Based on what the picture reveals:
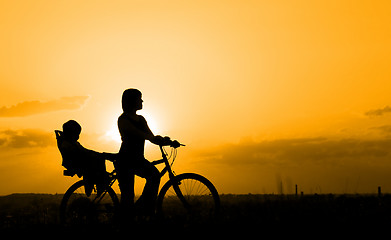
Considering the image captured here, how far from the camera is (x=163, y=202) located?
11.8 metres

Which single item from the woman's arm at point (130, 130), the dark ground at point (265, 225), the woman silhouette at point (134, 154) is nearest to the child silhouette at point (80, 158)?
the woman silhouette at point (134, 154)

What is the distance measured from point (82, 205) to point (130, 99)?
10.8 ft

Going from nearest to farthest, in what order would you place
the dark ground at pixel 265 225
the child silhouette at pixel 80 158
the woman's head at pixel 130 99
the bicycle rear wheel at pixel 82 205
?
the dark ground at pixel 265 225, the woman's head at pixel 130 99, the child silhouette at pixel 80 158, the bicycle rear wheel at pixel 82 205

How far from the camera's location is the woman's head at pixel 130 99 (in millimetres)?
10953

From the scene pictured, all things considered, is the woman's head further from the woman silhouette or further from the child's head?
the child's head

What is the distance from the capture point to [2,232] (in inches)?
441

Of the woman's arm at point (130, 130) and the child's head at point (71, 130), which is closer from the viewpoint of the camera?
the woman's arm at point (130, 130)

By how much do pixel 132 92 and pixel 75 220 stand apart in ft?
12.1

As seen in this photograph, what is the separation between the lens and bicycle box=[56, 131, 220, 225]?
1098 centimetres

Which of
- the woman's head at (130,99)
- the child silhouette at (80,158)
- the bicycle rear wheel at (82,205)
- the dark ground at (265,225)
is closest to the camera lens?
the dark ground at (265,225)

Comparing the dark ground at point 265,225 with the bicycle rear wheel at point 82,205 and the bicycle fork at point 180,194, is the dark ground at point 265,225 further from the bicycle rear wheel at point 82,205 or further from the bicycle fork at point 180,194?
the bicycle rear wheel at point 82,205

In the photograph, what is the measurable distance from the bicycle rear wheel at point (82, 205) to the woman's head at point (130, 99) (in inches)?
91.4

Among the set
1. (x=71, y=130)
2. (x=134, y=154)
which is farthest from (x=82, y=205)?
(x=134, y=154)

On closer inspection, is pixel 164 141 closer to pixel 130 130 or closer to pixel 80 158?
pixel 130 130
